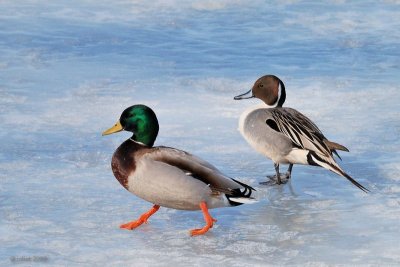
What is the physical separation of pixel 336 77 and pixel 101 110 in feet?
7.88

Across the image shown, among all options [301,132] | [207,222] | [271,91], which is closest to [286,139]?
[301,132]

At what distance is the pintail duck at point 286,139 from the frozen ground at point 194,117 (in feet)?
0.60

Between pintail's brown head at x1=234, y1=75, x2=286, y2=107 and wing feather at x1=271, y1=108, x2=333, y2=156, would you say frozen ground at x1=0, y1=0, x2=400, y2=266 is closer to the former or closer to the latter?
wing feather at x1=271, y1=108, x2=333, y2=156

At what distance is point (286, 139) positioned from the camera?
6695mm

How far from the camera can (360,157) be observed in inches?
289

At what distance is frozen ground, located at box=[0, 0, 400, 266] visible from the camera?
555cm

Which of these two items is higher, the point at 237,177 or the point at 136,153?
the point at 136,153

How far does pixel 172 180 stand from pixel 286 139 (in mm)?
1294

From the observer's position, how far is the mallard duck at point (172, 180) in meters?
5.61

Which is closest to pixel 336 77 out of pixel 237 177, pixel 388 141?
pixel 388 141

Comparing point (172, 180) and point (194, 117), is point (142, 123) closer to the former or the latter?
point (172, 180)

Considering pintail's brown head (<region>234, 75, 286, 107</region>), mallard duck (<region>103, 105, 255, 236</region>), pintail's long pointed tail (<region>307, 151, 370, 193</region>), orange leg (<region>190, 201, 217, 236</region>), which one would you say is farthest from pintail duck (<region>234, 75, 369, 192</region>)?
orange leg (<region>190, 201, 217, 236</region>)

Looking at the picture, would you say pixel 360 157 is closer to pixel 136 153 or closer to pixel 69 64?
pixel 136 153

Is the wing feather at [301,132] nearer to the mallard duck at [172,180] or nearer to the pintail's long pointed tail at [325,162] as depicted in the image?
the pintail's long pointed tail at [325,162]
